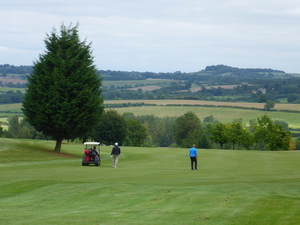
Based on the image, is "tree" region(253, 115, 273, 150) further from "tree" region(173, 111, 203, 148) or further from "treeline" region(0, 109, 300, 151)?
"tree" region(173, 111, 203, 148)

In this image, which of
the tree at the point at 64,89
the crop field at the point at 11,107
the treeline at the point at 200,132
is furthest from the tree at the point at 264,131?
the crop field at the point at 11,107

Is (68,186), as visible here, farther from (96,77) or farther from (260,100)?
(260,100)

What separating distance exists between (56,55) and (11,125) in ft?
321

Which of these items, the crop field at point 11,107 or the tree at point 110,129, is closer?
the tree at point 110,129

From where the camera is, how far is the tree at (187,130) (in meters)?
109

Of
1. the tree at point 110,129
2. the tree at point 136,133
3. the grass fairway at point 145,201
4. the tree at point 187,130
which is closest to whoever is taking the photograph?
the grass fairway at point 145,201

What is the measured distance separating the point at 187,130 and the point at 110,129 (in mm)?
36328

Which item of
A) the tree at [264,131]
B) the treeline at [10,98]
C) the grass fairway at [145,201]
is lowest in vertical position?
the grass fairway at [145,201]

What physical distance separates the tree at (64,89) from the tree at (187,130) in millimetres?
73322

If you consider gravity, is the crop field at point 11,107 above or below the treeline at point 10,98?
below

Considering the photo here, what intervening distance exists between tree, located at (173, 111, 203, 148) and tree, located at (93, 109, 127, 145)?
29.2m

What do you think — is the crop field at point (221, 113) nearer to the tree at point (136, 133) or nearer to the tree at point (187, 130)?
the tree at point (187, 130)

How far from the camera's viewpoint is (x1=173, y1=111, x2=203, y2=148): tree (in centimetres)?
10888

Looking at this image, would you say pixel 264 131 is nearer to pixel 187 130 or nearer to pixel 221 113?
pixel 187 130
